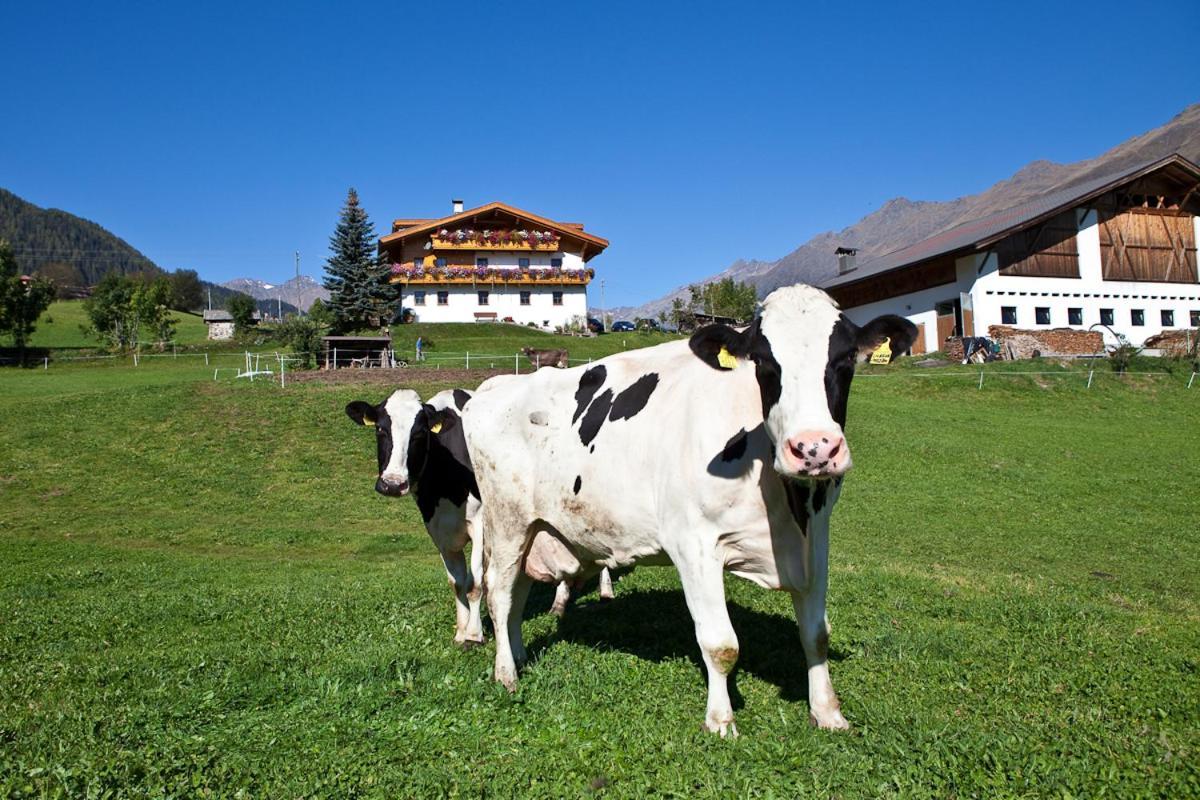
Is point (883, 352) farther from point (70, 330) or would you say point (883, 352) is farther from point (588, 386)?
point (70, 330)

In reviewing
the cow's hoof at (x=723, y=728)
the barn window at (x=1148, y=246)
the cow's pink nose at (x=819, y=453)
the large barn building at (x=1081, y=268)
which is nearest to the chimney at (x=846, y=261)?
the large barn building at (x=1081, y=268)

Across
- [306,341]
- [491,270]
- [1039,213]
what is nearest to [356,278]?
[491,270]

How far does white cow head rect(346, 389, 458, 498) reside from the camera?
29.8 ft

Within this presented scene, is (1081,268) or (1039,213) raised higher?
(1039,213)

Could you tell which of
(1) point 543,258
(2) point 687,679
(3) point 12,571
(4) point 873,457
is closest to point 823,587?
(2) point 687,679

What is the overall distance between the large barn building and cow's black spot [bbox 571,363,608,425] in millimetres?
39570

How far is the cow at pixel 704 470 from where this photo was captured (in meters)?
5.00

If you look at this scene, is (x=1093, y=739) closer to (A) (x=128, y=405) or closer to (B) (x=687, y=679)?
(B) (x=687, y=679)

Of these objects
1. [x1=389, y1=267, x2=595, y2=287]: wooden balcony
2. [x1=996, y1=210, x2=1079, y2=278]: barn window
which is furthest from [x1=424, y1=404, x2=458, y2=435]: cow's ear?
[x1=389, y1=267, x2=595, y2=287]: wooden balcony

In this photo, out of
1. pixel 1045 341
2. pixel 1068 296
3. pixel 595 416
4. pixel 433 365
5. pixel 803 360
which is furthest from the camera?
pixel 1068 296

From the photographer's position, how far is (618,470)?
6328mm

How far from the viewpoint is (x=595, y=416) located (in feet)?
22.3

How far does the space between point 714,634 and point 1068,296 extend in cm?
4679

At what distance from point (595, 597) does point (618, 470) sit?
4.53 m
